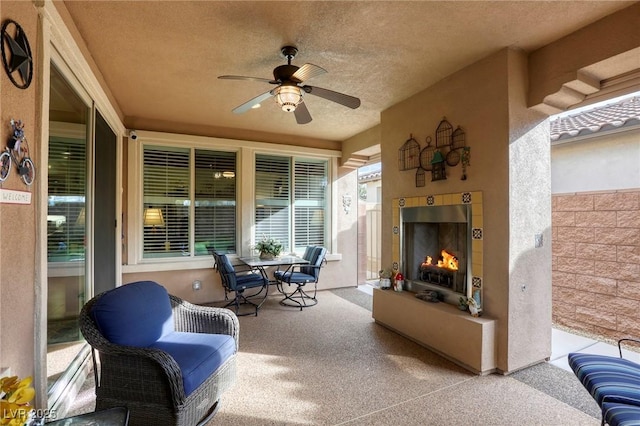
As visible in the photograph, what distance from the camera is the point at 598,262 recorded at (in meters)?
3.16

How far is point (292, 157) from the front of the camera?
5.45 meters

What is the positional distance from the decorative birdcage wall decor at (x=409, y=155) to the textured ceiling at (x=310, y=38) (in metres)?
0.56

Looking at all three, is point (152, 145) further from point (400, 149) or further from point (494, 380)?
point (494, 380)

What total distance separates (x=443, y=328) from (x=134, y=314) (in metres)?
2.53

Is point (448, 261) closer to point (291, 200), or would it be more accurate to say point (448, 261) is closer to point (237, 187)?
point (291, 200)

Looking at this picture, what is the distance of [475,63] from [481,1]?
0.89 meters

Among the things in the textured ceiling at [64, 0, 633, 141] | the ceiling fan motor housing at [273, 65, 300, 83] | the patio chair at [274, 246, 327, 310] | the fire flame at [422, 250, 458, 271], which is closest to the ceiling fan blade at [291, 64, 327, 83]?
the ceiling fan motor housing at [273, 65, 300, 83]

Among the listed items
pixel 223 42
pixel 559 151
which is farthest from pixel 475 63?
pixel 223 42

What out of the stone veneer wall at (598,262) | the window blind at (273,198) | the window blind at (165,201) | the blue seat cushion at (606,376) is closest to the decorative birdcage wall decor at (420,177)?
the stone veneer wall at (598,262)

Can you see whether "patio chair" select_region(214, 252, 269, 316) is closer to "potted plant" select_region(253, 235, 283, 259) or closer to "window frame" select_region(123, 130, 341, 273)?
"potted plant" select_region(253, 235, 283, 259)

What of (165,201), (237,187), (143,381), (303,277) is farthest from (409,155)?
(165,201)

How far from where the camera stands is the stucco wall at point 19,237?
1359mm

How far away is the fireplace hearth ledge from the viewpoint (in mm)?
2557

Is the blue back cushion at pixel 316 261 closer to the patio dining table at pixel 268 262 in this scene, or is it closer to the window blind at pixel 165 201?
the patio dining table at pixel 268 262
